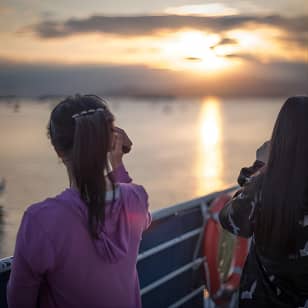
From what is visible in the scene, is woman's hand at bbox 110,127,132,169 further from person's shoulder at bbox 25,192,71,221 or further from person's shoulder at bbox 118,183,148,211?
person's shoulder at bbox 25,192,71,221

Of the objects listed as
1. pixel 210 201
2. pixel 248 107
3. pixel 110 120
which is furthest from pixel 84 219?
pixel 248 107

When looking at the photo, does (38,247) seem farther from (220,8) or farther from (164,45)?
(164,45)

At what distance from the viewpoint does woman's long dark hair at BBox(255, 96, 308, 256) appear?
1.57 metres

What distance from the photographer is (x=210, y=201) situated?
3.28 meters

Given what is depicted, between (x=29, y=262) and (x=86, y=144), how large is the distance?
316 mm

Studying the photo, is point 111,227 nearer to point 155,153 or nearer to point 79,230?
point 79,230

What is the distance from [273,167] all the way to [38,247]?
73 centimetres

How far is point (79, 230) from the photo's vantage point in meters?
1.34

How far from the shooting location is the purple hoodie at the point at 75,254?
1.29 m

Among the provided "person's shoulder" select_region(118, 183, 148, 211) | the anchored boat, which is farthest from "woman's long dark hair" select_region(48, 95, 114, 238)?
the anchored boat

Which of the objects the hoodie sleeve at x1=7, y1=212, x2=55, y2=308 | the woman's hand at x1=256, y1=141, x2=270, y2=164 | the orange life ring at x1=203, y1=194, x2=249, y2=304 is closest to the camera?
the hoodie sleeve at x1=7, y1=212, x2=55, y2=308

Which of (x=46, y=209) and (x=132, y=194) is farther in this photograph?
(x=132, y=194)

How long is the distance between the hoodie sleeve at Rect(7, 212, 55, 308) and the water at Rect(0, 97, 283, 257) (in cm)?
29

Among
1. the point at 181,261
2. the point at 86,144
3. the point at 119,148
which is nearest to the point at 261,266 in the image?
the point at 119,148
